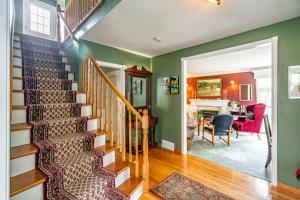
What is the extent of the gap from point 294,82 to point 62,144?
10.9ft

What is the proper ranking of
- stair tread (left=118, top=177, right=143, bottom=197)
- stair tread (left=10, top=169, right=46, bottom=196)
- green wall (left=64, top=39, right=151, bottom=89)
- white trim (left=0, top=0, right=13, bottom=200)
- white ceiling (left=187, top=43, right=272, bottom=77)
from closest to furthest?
white trim (left=0, top=0, right=13, bottom=200) < stair tread (left=10, top=169, right=46, bottom=196) < stair tread (left=118, top=177, right=143, bottom=197) < green wall (left=64, top=39, right=151, bottom=89) < white ceiling (left=187, top=43, right=272, bottom=77)

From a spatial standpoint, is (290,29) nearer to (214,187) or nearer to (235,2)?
(235,2)

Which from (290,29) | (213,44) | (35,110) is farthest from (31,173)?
(290,29)

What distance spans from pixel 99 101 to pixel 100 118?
0.33 meters

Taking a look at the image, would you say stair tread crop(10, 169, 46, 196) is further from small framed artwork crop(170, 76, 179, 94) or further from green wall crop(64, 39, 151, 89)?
small framed artwork crop(170, 76, 179, 94)

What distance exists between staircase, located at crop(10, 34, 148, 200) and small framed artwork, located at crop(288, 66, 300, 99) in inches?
89.5

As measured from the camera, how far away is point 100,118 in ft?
7.73

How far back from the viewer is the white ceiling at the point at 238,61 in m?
3.91

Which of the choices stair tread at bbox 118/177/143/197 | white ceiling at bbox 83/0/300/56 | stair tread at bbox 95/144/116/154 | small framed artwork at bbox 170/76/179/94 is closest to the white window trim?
white ceiling at bbox 83/0/300/56

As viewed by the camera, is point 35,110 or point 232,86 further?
point 232,86

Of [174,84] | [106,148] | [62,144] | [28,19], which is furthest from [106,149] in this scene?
[28,19]

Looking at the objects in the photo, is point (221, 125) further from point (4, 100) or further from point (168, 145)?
point (4, 100)

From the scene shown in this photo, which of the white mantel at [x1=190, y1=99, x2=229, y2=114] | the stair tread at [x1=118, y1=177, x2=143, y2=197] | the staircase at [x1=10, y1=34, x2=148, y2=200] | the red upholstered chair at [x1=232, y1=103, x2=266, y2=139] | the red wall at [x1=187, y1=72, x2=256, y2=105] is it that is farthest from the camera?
the white mantel at [x1=190, y1=99, x2=229, y2=114]

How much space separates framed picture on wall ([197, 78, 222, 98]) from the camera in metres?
7.14
